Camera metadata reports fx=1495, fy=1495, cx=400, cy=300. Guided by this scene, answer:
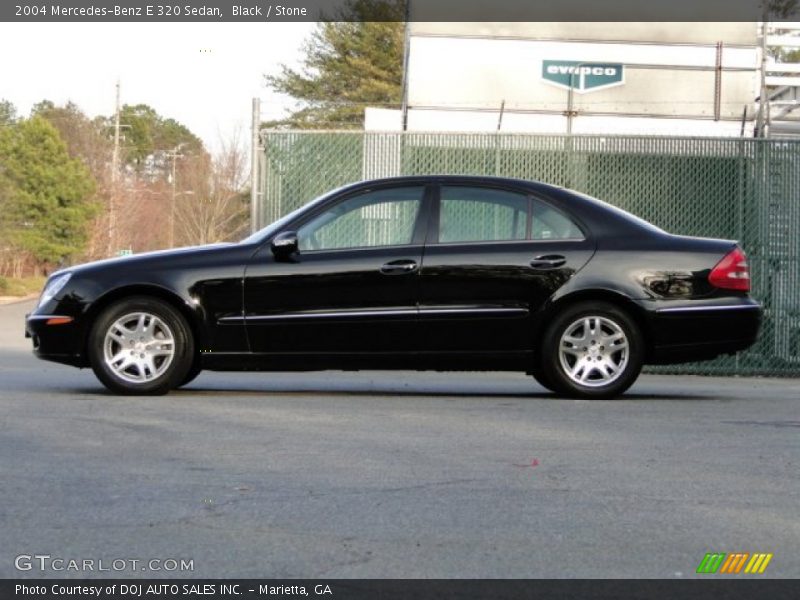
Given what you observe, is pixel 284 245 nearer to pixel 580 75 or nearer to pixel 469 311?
pixel 469 311

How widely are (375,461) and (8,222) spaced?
49.7 metres

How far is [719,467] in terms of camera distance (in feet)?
22.7

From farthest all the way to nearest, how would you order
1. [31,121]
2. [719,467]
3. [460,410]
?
1. [31,121]
2. [460,410]
3. [719,467]

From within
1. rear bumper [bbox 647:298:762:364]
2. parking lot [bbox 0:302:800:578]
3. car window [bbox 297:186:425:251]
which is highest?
car window [bbox 297:186:425:251]

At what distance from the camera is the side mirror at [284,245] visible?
9828mm

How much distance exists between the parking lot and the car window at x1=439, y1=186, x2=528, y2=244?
3.65 feet

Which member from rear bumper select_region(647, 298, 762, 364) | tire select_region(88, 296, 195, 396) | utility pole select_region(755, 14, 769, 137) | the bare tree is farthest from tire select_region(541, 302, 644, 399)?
the bare tree

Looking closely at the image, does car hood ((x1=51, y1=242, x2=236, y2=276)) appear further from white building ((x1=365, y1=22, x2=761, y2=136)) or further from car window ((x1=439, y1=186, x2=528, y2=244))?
white building ((x1=365, y1=22, x2=761, y2=136))

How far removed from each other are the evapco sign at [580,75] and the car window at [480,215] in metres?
8.85

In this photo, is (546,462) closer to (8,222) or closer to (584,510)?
(584,510)

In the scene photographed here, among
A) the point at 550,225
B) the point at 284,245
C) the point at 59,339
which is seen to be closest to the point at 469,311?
the point at 550,225

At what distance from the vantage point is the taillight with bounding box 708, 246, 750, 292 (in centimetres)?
1009

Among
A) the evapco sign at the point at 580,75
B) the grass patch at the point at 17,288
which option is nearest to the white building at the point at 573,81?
the evapco sign at the point at 580,75

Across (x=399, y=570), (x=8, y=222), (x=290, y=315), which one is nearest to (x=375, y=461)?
(x=399, y=570)
